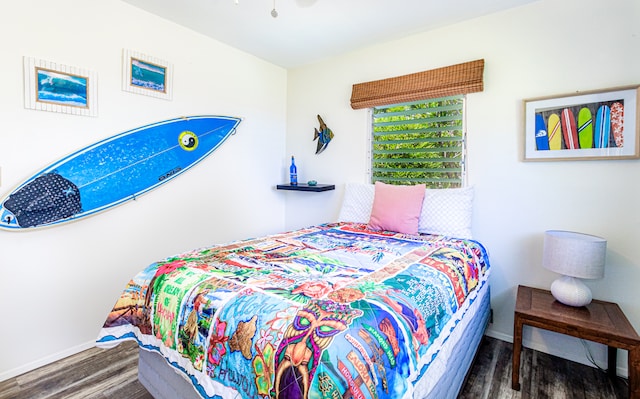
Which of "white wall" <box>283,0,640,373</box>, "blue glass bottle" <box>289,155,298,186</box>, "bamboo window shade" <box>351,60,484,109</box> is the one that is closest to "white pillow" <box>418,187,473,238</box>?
"white wall" <box>283,0,640,373</box>

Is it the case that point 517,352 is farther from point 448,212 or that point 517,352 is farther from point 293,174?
point 293,174

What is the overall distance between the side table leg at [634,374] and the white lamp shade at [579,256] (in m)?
0.40

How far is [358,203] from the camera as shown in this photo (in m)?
3.03

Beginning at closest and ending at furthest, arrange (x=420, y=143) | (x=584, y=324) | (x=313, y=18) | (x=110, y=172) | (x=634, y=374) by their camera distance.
→ (x=634, y=374), (x=584, y=324), (x=110, y=172), (x=313, y=18), (x=420, y=143)

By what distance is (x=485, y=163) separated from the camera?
8.39 ft

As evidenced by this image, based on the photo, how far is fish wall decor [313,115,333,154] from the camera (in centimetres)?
348

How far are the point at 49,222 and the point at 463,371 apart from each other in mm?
2775

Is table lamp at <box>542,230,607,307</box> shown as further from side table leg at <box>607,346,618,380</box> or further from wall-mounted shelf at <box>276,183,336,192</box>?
wall-mounted shelf at <box>276,183,336,192</box>

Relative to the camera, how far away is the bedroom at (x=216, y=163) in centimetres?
201

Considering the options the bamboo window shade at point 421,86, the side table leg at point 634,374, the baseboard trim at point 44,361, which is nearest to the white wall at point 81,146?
the baseboard trim at point 44,361

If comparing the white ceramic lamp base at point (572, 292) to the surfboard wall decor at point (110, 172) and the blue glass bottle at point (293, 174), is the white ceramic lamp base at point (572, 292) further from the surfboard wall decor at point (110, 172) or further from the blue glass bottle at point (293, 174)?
the surfboard wall decor at point (110, 172)

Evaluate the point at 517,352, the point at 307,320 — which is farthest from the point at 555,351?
the point at 307,320

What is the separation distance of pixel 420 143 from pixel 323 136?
1093 mm

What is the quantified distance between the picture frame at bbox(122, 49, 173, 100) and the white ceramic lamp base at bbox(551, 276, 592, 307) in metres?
3.23
